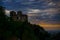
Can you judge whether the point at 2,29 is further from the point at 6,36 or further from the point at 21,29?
the point at 21,29

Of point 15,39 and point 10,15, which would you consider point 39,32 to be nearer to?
point 10,15

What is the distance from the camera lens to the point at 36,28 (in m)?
15.9

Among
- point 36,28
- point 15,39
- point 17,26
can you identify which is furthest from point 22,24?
point 36,28

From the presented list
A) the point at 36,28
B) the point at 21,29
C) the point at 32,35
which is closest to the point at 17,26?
the point at 21,29

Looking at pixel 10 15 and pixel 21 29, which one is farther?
pixel 10 15

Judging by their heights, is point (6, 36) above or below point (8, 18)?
below

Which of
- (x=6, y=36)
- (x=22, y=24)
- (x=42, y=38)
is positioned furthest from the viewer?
(x=42, y=38)

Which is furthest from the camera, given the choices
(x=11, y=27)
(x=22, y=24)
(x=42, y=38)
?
(x=42, y=38)

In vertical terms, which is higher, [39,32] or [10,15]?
[10,15]

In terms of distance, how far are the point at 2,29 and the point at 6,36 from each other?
0.55 meters

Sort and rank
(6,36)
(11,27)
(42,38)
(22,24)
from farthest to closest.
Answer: (42,38) → (22,24) → (11,27) → (6,36)

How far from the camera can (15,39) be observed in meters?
11.8

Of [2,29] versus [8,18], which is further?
[8,18]

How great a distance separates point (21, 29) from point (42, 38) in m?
3.24
